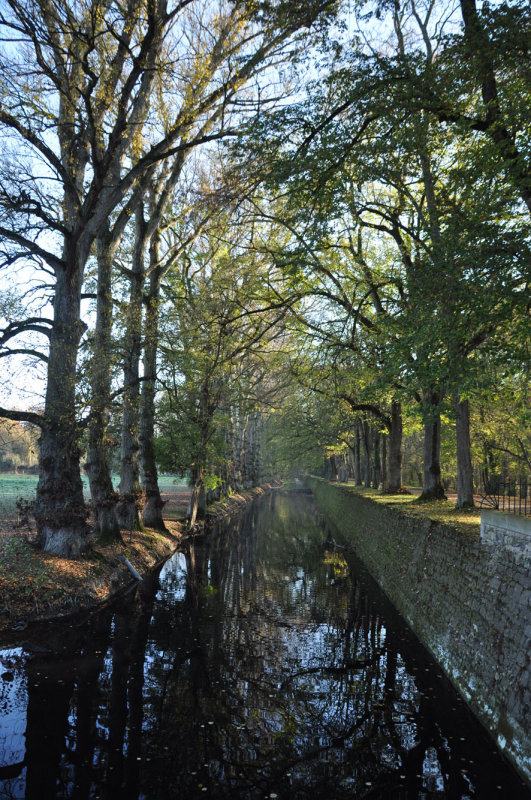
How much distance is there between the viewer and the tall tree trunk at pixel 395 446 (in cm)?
2569

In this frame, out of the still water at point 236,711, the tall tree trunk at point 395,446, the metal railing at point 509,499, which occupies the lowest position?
the still water at point 236,711

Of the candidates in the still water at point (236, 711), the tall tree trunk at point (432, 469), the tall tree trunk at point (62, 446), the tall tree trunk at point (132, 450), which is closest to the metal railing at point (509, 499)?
the tall tree trunk at point (432, 469)

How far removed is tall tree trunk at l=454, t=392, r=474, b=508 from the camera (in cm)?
1659

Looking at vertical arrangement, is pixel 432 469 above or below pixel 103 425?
below

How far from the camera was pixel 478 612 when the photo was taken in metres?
8.51

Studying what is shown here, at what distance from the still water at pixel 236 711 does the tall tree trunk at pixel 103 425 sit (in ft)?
9.52

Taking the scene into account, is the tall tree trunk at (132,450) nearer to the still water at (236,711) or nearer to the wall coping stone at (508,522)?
the still water at (236,711)

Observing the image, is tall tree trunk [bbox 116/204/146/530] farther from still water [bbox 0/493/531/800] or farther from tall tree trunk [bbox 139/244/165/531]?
still water [bbox 0/493/531/800]

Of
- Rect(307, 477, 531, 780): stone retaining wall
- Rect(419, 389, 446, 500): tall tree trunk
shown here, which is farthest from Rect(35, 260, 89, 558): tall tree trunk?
Rect(419, 389, 446, 500): tall tree trunk

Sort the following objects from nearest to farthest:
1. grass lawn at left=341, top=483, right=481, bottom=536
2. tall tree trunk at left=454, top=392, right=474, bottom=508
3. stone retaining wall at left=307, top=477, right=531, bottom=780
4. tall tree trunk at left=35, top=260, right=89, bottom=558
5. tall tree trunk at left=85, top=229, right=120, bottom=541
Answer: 1. stone retaining wall at left=307, top=477, right=531, bottom=780
2. grass lawn at left=341, top=483, right=481, bottom=536
3. tall tree trunk at left=35, top=260, right=89, bottom=558
4. tall tree trunk at left=85, top=229, right=120, bottom=541
5. tall tree trunk at left=454, top=392, right=474, bottom=508

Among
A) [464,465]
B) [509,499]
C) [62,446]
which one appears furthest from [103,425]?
[464,465]

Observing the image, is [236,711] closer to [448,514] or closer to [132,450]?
[448,514]

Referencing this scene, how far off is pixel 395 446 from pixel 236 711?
64.9ft

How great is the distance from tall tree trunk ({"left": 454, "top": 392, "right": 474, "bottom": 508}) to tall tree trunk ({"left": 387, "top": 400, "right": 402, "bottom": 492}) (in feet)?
22.8
